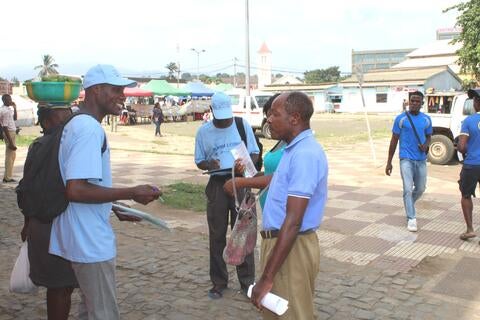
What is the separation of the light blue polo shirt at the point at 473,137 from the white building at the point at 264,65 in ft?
288

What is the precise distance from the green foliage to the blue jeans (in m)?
2.89

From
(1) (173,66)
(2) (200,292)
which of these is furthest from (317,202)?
(1) (173,66)

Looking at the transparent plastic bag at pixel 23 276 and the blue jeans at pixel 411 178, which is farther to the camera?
the blue jeans at pixel 411 178

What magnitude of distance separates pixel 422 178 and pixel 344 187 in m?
3.18

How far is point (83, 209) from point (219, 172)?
5.73 feet

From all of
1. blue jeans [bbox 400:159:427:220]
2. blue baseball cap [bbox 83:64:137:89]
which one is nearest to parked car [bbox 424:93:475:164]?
blue jeans [bbox 400:159:427:220]

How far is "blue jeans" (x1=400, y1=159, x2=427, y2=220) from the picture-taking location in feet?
20.3

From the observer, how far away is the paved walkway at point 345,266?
13.0ft

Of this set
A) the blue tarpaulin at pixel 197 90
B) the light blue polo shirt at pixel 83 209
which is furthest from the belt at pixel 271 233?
the blue tarpaulin at pixel 197 90

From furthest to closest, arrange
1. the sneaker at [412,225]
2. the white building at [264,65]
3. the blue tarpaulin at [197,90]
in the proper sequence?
the white building at [264,65], the blue tarpaulin at [197,90], the sneaker at [412,225]

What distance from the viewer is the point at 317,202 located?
242cm

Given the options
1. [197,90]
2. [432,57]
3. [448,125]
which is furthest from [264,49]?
[448,125]

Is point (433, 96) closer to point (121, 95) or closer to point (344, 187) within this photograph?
point (344, 187)

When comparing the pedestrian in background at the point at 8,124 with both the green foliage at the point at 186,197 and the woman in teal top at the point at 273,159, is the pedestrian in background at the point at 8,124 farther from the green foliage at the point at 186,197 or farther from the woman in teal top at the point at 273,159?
the woman in teal top at the point at 273,159
